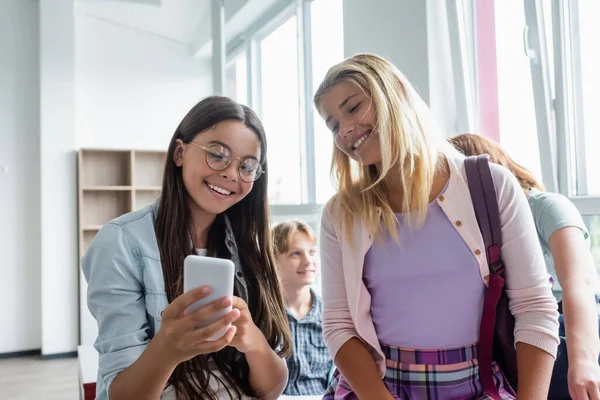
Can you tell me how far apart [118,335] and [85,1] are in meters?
5.91

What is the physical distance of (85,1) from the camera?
6.20 meters

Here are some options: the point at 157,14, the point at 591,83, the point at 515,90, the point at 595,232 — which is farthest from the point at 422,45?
the point at 157,14

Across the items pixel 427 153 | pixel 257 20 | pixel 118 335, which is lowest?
pixel 118 335

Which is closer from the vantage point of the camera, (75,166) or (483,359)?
(483,359)

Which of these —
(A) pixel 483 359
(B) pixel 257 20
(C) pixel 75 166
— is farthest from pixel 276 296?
(C) pixel 75 166

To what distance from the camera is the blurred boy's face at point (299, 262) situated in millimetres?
2576

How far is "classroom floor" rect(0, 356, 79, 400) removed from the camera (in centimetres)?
462

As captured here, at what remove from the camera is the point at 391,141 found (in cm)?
144

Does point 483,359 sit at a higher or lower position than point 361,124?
lower

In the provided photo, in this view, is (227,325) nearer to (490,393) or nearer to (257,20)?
(490,393)

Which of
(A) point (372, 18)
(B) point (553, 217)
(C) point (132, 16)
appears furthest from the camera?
(C) point (132, 16)

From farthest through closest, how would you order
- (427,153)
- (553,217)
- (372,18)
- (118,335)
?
(372,18) → (553,217) → (427,153) → (118,335)

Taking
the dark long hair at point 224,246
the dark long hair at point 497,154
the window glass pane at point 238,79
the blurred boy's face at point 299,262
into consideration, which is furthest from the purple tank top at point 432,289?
the window glass pane at point 238,79

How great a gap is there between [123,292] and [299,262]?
137cm
